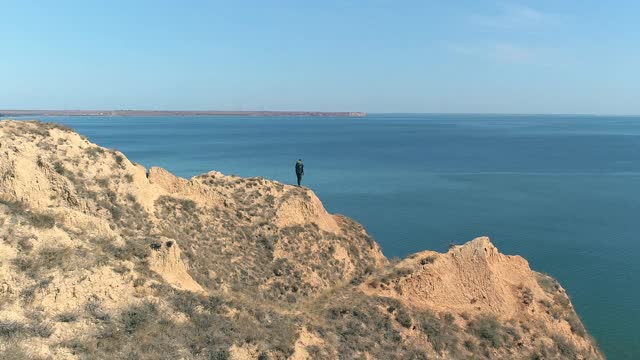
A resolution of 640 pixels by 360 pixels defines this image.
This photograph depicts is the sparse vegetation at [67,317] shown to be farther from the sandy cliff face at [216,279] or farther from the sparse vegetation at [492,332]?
the sparse vegetation at [492,332]

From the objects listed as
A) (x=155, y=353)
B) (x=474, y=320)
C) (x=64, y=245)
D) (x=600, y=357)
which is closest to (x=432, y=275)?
(x=474, y=320)

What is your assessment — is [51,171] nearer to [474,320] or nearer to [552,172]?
[474,320]

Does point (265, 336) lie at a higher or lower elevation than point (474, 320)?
higher

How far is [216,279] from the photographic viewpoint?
83.0 ft

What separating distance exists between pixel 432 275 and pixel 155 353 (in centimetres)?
1739

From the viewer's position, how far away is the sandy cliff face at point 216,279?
15.9 m

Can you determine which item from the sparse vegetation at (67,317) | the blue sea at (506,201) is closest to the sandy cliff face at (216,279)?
the sparse vegetation at (67,317)

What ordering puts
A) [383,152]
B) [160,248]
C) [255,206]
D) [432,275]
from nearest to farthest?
1. [160,248]
2. [432,275]
3. [255,206]
4. [383,152]

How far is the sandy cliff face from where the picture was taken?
52.1 feet

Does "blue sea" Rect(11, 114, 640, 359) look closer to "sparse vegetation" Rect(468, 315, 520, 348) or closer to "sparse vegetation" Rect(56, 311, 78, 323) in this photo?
"sparse vegetation" Rect(468, 315, 520, 348)

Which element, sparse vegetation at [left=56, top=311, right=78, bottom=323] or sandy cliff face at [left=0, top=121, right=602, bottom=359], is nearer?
sparse vegetation at [left=56, top=311, right=78, bottom=323]

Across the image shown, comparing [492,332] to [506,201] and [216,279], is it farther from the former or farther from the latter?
[506,201]

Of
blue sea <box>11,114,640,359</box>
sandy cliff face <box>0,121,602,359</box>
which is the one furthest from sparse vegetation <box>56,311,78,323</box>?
Answer: blue sea <box>11,114,640,359</box>

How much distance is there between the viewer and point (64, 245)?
18.3 m
